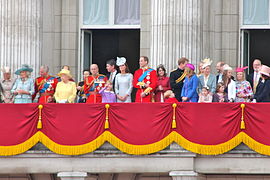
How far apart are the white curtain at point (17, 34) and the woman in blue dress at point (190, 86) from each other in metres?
7.05

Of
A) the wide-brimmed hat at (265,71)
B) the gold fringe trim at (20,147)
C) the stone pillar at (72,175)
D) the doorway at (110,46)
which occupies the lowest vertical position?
the stone pillar at (72,175)

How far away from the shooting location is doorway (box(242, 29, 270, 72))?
39.0m

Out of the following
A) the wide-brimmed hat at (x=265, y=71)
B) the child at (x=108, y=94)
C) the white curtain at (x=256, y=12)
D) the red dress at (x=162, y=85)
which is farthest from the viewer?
the white curtain at (x=256, y=12)

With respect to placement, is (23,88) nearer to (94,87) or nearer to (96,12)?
(94,87)

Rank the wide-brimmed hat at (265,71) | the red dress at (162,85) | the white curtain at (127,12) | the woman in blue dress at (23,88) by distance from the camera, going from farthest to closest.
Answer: the white curtain at (127,12) → the woman in blue dress at (23,88) → the red dress at (162,85) → the wide-brimmed hat at (265,71)

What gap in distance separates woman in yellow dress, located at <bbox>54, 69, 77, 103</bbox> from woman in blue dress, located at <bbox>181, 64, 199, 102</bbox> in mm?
3337

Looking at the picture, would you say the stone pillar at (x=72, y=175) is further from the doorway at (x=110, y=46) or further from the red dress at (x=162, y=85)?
the doorway at (x=110, y=46)

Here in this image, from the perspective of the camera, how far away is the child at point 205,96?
32500mm

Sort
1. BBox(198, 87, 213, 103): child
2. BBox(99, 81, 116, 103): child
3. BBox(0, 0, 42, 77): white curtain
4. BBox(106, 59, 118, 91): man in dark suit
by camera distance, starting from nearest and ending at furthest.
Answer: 1. BBox(198, 87, 213, 103): child
2. BBox(99, 81, 116, 103): child
3. BBox(106, 59, 118, 91): man in dark suit
4. BBox(0, 0, 42, 77): white curtain

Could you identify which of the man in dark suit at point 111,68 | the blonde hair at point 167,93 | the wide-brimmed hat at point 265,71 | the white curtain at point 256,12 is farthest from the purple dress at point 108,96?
the white curtain at point 256,12

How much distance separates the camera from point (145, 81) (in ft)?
108

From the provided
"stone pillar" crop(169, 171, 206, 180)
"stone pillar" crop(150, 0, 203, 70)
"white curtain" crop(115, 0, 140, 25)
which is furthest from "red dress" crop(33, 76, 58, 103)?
"white curtain" crop(115, 0, 140, 25)

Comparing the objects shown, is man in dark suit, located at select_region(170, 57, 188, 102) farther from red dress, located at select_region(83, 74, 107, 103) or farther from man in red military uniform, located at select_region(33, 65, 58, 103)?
man in red military uniform, located at select_region(33, 65, 58, 103)

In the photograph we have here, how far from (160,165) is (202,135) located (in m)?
1.47
